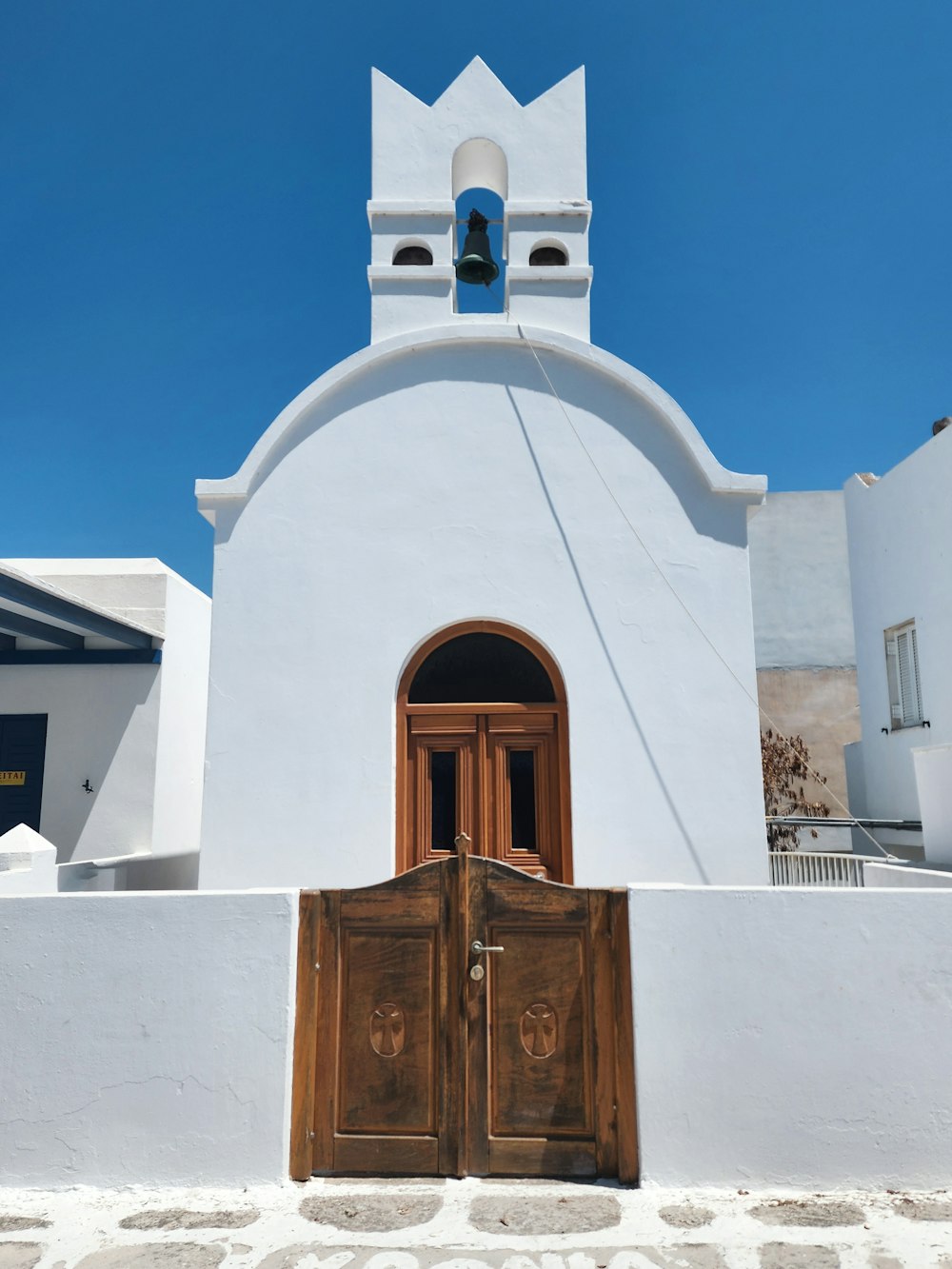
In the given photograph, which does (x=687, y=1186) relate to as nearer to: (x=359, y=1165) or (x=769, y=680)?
(x=359, y=1165)

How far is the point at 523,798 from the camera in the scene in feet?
23.9

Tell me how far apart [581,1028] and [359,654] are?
3172 millimetres

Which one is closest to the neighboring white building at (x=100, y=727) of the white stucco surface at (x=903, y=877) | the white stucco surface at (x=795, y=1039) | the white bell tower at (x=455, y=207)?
the white bell tower at (x=455, y=207)

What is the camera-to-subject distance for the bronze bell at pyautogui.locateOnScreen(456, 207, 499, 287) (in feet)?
27.9

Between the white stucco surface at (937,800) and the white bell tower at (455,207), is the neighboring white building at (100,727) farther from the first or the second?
the white stucco surface at (937,800)

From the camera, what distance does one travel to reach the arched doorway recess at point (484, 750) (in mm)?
7191

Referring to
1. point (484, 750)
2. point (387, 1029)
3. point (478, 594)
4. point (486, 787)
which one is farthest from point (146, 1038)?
point (478, 594)

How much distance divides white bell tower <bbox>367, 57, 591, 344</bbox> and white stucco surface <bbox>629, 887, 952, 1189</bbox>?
197 inches

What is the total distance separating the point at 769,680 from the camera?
57.7ft

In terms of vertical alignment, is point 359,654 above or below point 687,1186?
above

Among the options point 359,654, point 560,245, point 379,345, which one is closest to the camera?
point 359,654

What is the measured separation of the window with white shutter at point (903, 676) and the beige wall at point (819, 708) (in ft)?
15.0

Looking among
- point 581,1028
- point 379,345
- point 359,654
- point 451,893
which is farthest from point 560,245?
point 581,1028

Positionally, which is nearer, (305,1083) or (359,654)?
(305,1083)
